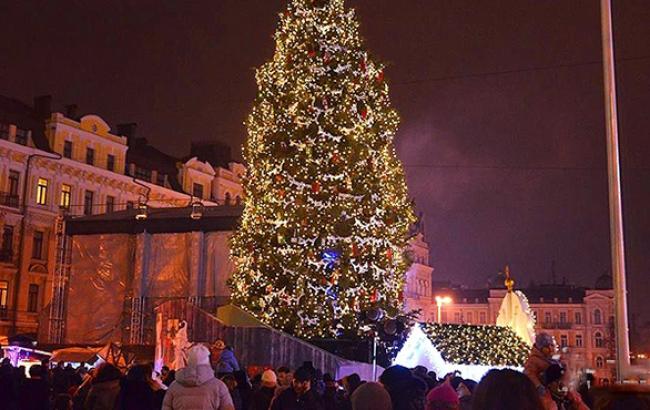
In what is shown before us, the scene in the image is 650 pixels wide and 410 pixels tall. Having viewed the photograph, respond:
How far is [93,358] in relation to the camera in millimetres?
26422

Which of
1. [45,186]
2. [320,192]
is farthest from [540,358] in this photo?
[45,186]

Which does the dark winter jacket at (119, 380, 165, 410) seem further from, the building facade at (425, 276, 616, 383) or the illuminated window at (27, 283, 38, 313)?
the building facade at (425, 276, 616, 383)

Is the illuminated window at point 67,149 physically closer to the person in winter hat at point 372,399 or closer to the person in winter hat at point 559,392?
the person in winter hat at point 559,392

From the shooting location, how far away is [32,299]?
47344 millimetres

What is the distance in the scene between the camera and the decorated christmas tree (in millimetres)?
21391

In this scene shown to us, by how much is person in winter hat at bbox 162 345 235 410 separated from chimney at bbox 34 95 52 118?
150 ft

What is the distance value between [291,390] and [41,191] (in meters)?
43.0

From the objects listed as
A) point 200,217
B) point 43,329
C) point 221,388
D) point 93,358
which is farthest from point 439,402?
point 43,329

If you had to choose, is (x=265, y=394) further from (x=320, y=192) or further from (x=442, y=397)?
(x=320, y=192)

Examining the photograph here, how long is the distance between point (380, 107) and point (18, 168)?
30.4m

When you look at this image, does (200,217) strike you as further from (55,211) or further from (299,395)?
(299,395)

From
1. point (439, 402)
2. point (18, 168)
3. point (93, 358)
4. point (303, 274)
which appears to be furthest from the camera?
point (18, 168)

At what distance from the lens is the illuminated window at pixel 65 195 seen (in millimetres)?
49469

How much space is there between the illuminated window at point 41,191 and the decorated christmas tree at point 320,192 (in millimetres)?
29041
